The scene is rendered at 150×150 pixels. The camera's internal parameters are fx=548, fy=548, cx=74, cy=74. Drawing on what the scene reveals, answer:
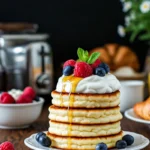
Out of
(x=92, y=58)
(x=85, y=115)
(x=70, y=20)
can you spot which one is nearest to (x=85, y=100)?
(x=85, y=115)

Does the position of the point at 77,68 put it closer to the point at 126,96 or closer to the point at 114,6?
the point at 126,96

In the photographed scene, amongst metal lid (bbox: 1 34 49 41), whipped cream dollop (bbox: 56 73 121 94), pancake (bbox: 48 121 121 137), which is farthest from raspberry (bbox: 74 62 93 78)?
metal lid (bbox: 1 34 49 41)

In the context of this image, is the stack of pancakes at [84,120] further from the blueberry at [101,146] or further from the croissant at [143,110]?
the croissant at [143,110]

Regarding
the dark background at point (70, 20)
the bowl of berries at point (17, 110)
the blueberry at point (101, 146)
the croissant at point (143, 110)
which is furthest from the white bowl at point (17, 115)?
the dark background at point (70, 20)

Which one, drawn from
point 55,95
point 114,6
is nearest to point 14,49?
point 114,6

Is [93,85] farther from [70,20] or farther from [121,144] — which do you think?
[70,20]
